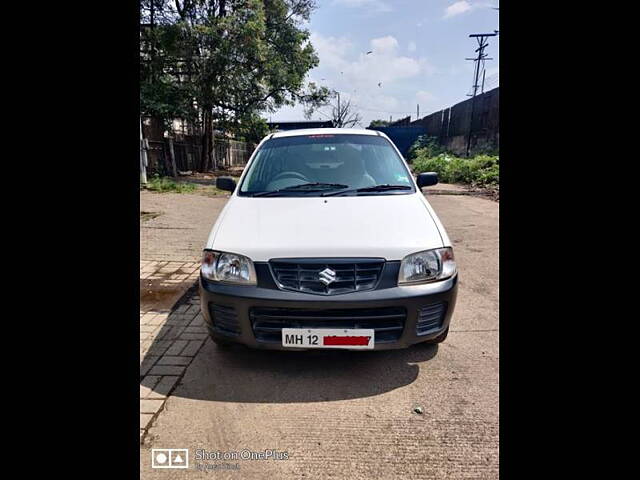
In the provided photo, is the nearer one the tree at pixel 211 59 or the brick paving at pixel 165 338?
the brick paving at pixel 165 338

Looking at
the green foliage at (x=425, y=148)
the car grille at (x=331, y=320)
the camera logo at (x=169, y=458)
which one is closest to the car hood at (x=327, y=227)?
the car grille at (x=331, y=320)

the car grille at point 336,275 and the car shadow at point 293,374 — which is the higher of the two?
the car grille at point 336,275

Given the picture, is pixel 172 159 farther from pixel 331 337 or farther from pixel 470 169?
pixel 331 337

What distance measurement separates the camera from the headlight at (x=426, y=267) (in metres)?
2.18

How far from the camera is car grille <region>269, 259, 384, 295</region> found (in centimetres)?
213

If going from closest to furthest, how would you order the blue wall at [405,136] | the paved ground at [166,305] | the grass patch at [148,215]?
the paved ground at [166,305], the grass patch at [148,215], the blue wall at [405,136]

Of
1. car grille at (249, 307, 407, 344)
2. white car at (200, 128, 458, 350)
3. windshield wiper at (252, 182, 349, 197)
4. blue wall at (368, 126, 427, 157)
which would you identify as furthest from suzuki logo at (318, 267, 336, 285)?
blue wall at (368, 126, 427, 157)

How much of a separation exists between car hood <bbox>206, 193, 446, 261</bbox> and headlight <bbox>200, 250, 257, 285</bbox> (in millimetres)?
45

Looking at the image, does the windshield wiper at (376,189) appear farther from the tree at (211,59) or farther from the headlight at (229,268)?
the tree at (211,59)

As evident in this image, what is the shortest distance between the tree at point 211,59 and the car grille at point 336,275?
43.9 ft

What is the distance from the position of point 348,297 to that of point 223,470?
3.53 feet
